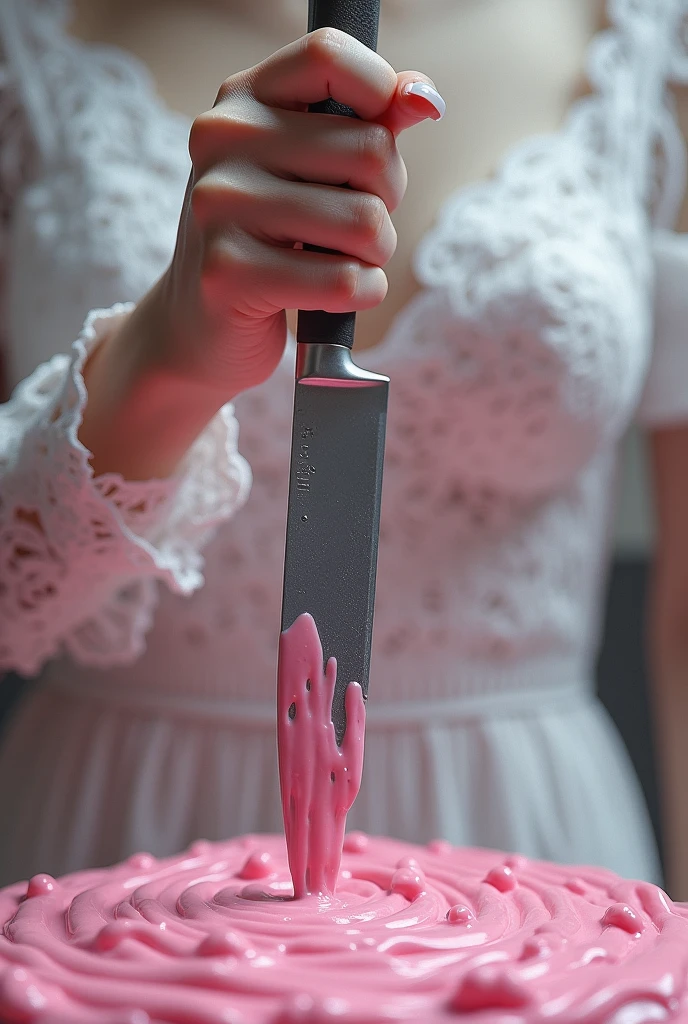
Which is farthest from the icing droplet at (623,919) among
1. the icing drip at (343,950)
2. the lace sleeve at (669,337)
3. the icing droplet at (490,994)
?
the lace sleeve at (669,337)

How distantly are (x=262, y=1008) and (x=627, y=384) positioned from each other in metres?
0.69

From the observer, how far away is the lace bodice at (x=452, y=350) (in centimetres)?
86

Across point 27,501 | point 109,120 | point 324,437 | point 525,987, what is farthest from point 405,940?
point 109,120

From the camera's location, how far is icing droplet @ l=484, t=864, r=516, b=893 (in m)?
0.55

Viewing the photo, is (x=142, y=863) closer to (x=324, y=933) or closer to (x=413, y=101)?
(x=324, y=933)

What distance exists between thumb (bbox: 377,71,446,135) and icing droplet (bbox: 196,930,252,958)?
1.24 feet

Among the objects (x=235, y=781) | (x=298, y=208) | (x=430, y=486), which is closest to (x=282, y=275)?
(x=298, y=208)

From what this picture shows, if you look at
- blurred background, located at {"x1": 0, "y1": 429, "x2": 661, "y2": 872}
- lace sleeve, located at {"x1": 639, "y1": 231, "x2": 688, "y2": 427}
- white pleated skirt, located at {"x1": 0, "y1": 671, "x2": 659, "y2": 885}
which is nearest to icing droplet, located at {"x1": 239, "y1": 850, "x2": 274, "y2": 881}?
white pleated skirt, located at {"x1": 0, "y1": 671, "x2": 659, "y2": 885}

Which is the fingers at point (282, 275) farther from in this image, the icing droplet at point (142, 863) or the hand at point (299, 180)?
the icing droplet at point (142, 863)

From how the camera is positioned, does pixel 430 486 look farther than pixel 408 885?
Yes

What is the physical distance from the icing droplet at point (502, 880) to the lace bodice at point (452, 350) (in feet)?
1.14

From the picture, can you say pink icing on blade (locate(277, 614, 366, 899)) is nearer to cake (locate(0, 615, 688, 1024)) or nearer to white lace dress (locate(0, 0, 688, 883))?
cake (locate(0, 615, 688, 1024))

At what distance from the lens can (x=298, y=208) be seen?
0.49 meters

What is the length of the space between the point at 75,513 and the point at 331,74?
297mm
